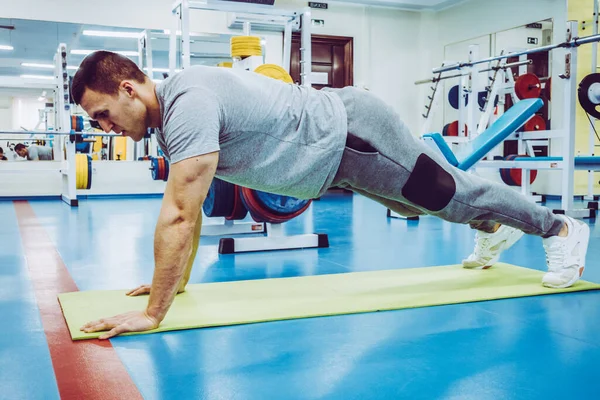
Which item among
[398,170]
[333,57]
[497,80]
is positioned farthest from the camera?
[333,57]

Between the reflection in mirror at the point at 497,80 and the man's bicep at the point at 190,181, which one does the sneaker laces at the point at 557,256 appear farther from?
the reflection in mirror at the point at 497,80

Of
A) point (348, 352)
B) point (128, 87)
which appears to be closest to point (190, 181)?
point (128, 87)

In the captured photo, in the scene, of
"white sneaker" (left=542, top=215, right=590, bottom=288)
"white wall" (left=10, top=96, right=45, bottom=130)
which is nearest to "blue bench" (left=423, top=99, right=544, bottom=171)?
"white sneaker" (left=542, top=215, right=590, bottom=288)

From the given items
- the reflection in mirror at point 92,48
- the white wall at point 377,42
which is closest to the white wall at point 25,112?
the reflection in mirror at point 92,48

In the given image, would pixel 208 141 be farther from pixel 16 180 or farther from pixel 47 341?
pixel 16 180

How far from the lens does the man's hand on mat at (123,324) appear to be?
149 centimetres

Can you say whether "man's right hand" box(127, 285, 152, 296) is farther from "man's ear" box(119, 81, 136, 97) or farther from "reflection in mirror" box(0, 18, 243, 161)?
"reflection in mirror" box(0, 18, 243, 161)

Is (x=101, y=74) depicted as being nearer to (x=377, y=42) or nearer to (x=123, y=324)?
(x=123, y=324)

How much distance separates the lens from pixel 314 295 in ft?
6.46

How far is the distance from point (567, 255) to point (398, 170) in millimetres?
830

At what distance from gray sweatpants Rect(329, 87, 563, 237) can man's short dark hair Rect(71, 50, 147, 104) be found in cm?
62

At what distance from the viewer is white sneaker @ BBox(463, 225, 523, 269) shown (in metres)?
2.22

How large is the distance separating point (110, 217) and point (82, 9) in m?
3.35

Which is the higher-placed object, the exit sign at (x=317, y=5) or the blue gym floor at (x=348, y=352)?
the exit sign at (x=317, y=5)
